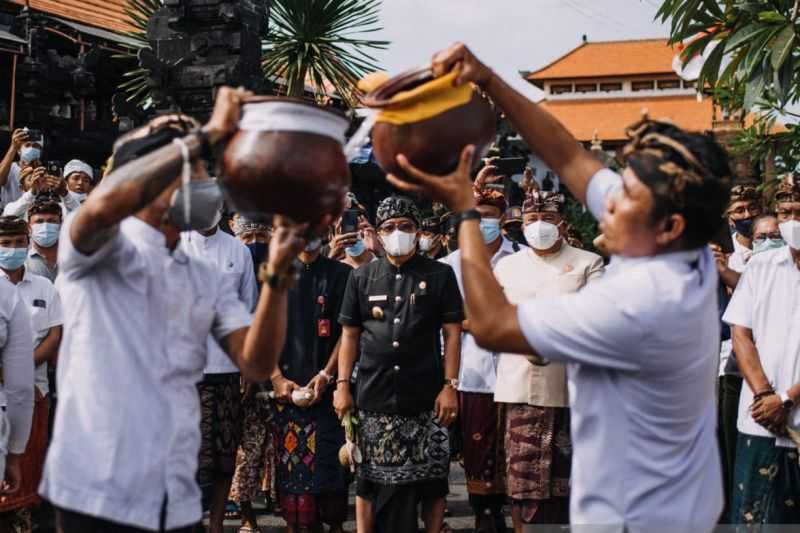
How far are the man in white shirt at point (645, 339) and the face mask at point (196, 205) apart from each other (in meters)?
0.81

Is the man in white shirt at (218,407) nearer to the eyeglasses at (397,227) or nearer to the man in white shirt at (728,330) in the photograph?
the eyeglasses at (397,227)

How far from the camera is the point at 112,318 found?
2.92 meters

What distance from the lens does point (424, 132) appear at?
3070mm

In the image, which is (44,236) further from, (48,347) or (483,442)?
(483,442)

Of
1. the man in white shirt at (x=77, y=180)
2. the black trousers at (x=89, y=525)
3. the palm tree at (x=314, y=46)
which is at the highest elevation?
the palm tree at (x=314, y=46)

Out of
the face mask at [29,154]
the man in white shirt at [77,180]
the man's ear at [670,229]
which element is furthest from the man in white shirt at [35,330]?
the man's ear at [670,229]

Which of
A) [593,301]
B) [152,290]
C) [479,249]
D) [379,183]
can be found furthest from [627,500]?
[379,183]

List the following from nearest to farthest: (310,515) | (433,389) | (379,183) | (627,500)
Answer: (627,500), (433,389), (310,515), (379,183)

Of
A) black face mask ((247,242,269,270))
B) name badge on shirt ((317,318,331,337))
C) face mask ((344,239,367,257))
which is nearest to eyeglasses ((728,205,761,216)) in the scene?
face mask ((344,239,367,257))

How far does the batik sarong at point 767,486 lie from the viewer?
5.77m

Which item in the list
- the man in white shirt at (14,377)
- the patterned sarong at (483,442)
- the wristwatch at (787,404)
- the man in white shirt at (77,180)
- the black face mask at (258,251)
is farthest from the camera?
the man in white shirt at (77,180)

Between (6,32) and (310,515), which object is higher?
(6,32)

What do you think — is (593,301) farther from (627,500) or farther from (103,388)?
(103,388)

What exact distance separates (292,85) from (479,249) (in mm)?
15297
